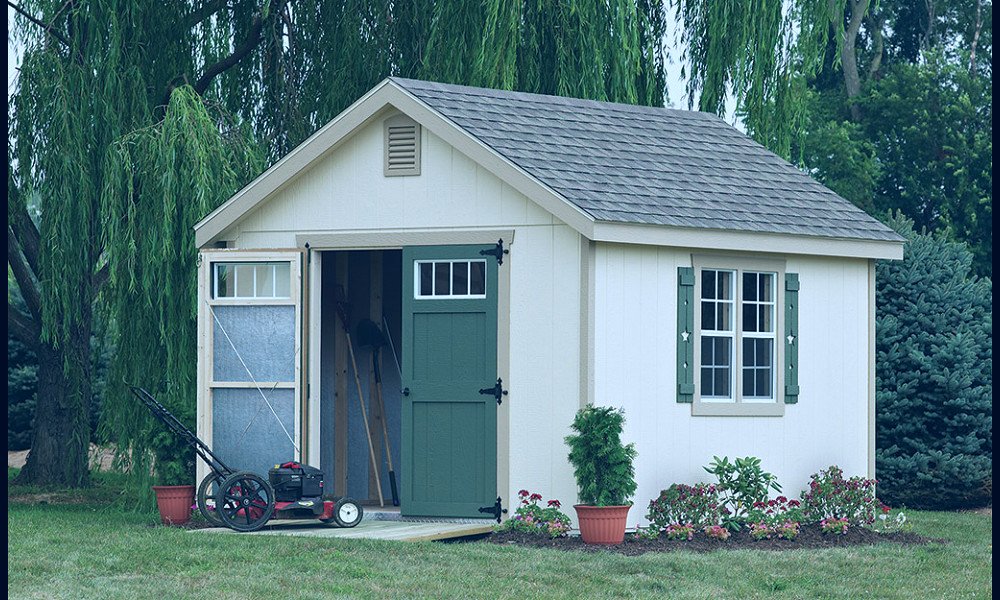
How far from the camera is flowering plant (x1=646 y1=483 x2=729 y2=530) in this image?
1256 cm

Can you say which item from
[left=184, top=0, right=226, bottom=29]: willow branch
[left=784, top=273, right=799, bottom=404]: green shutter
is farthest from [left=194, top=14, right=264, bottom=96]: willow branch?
[left=784, top=273, right=799, bottom=404]: green shutter

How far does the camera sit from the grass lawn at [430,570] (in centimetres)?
995

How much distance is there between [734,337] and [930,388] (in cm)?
457

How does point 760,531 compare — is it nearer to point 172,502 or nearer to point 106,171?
point 172,502

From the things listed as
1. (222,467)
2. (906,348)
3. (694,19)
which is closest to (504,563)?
(222,467)

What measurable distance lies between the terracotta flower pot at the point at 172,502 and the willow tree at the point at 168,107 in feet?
1.65

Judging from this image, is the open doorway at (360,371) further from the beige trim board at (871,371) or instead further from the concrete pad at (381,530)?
the beige trim board at (871,371)

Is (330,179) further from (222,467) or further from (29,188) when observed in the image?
(29,188)

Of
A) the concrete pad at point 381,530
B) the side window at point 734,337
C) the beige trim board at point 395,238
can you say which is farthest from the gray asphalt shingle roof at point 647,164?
the concrete pad at point 381,530

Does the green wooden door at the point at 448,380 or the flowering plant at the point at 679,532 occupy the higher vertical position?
the green wooden door at the point at 448,380

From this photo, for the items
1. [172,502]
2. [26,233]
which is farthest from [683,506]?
[26,233]

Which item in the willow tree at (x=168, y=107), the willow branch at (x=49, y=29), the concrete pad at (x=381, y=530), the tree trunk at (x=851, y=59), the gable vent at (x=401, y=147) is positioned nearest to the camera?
Result: the concrete pad at (x=381, y=530)

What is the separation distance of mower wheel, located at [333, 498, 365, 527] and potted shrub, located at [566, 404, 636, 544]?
1962 millimetres

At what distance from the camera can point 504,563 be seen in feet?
36.0
